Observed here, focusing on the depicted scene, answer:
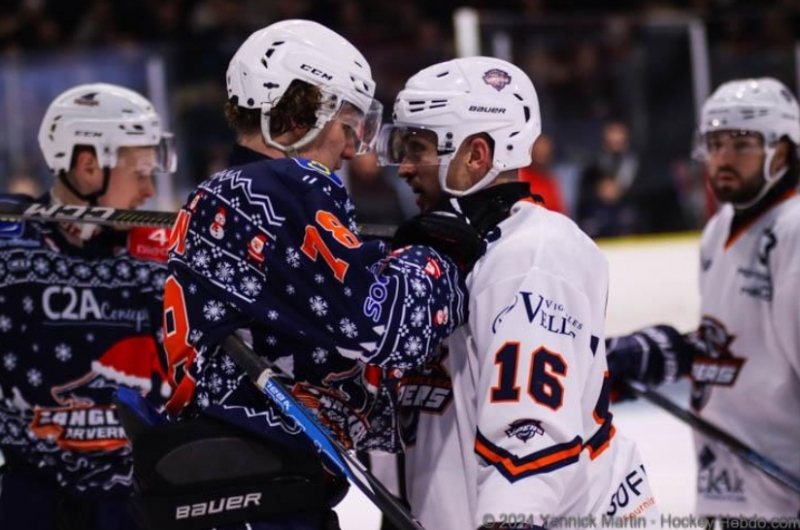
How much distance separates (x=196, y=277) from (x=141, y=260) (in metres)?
0.78

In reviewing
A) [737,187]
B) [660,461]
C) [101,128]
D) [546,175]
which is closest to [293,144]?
[101,128]

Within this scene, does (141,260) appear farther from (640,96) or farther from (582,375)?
(640,96)

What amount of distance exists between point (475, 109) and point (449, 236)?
233 millimetres

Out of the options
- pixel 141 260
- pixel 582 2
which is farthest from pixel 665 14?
pixel 141 260

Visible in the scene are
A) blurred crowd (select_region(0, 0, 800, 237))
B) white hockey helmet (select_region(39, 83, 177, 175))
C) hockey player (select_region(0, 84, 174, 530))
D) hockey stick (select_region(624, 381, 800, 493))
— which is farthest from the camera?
blurred crowd (select_region(0, 0, 800, 237))

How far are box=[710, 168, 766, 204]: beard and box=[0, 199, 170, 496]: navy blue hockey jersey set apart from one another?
136 centimetres

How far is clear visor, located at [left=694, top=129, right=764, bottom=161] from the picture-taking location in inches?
128

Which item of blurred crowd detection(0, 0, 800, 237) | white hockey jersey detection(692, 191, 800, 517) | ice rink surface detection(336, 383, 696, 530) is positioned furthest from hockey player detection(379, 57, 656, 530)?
blurred crowd detection(0, 0, 800, 237)

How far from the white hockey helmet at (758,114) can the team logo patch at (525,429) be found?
143 cm

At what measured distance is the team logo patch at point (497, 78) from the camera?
226 centimetres

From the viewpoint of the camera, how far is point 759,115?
3.26m

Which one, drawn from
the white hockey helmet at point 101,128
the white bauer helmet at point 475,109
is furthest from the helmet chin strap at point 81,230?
the white bauer helmet at point 475,109

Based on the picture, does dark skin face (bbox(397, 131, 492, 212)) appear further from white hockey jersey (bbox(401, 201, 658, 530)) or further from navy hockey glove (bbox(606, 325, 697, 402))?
navy hockey glove (bbox(606, 325, 697, 402))

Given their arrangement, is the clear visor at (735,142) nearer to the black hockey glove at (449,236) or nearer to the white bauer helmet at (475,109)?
the white bauer helmet at (475,109)
